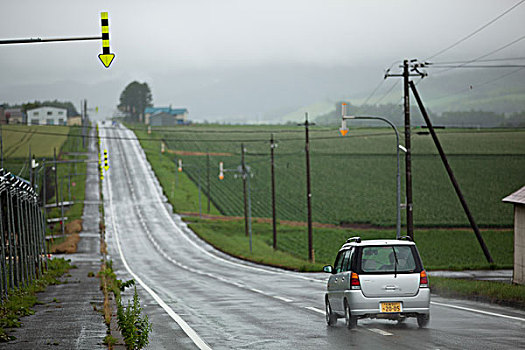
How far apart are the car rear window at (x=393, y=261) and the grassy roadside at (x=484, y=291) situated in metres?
7.06

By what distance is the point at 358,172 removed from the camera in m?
118

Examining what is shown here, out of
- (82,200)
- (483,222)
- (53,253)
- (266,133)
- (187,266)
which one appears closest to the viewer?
(187,266)

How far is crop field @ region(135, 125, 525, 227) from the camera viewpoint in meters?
89.7

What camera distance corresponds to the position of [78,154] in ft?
421

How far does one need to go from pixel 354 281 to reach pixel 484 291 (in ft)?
33.6

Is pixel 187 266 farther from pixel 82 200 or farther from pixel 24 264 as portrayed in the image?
pixel 82 200

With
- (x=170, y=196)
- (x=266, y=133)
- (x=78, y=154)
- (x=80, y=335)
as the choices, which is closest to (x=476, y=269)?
(x=80, y=335)

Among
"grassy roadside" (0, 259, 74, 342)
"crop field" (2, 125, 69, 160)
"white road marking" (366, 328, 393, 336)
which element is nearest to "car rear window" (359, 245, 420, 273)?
"white road marking" (366, 328, 393, 336)

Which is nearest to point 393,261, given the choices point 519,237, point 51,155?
point 519,237

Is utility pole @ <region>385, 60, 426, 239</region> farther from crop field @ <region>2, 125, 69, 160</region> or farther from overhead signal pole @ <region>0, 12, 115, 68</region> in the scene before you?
crop field @ <region>2, 125, 69, 160</region>

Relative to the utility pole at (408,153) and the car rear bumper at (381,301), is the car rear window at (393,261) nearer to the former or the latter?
the car rear bumper at (381,301)

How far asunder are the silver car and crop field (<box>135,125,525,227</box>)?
64.4m

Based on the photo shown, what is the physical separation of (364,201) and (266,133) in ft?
251

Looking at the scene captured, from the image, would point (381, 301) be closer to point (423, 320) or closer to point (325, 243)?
point (423, 320)
